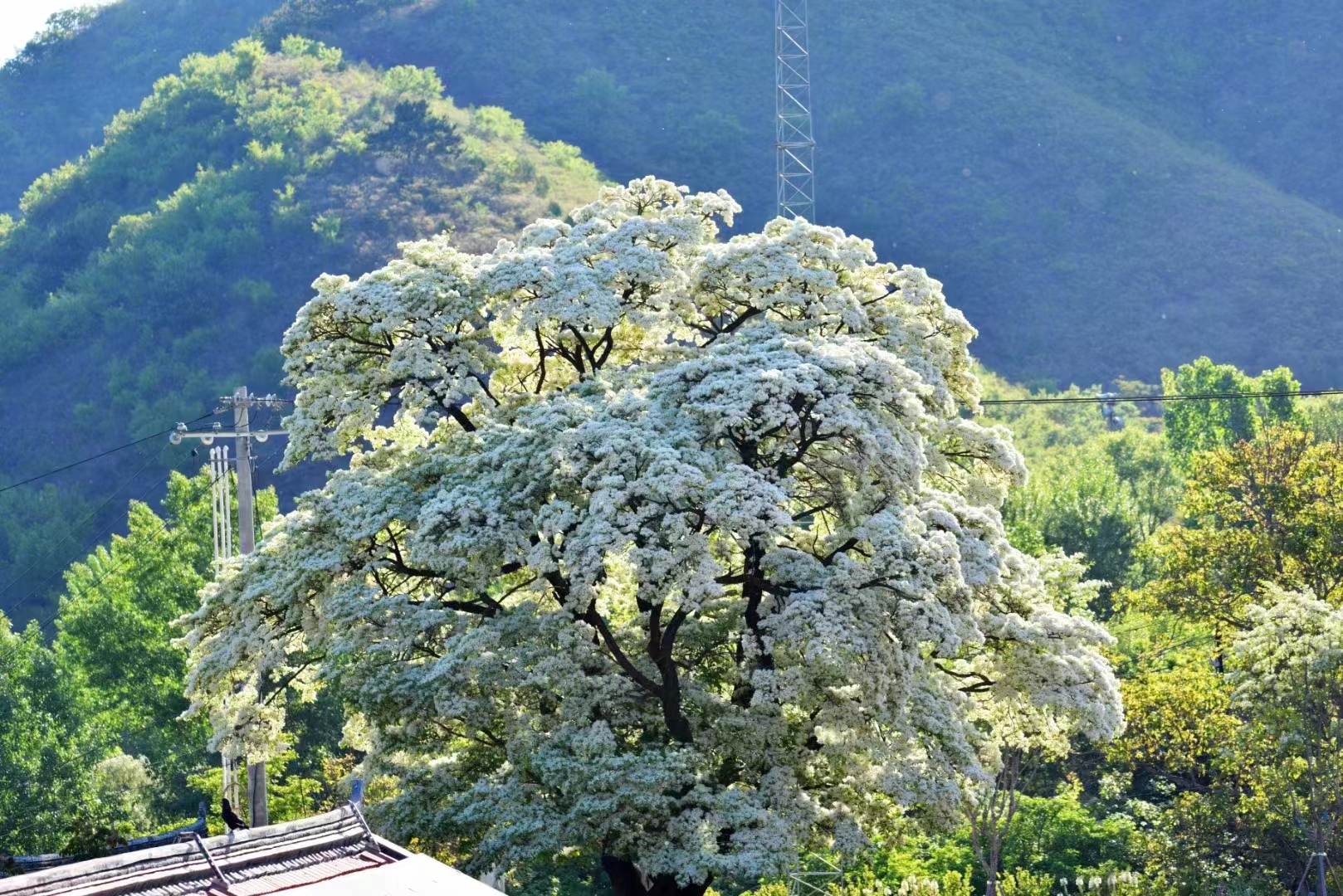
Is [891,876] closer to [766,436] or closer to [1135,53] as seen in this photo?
[766,436]

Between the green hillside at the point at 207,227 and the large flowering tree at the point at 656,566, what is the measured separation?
6588 centimetres

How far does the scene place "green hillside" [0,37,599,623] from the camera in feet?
312

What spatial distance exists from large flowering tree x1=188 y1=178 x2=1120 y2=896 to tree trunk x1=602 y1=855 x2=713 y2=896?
6 cm

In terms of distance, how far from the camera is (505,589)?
2589 centimetres

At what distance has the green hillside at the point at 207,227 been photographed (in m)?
95.1

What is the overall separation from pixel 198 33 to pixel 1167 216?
86.8 m

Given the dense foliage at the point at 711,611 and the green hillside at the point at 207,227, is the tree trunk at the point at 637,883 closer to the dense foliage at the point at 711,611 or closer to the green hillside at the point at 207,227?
the dense foliage at the point at 711,611

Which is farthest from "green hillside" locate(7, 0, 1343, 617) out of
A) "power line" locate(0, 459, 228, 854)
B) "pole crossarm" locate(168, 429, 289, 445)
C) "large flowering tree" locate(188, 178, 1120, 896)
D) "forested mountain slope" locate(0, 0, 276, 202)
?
"large flowering tree" locate(188, 178, 1120, 896)

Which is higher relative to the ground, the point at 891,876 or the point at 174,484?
the point at 174,484

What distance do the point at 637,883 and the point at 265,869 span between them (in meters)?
9.16

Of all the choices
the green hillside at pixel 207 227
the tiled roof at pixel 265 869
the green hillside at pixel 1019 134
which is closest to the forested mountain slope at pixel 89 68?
the green hillside at pixel 1019 134

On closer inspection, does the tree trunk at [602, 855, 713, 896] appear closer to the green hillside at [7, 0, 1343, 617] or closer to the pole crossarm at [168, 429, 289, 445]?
the pole crossarm at [168, 429, 289, 445]

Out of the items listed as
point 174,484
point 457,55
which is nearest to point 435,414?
point 174,484

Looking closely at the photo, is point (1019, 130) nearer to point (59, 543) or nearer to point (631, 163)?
point (631, 163)
